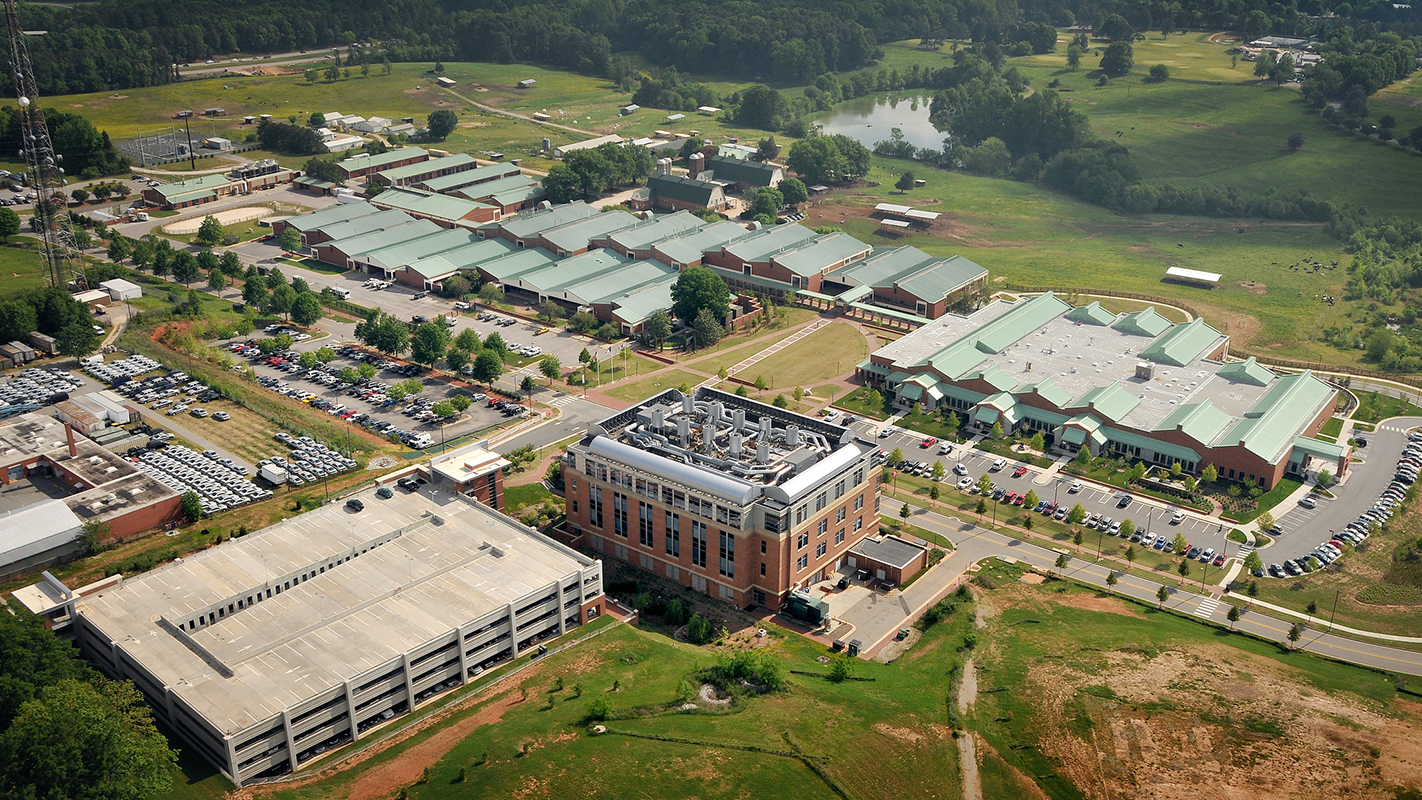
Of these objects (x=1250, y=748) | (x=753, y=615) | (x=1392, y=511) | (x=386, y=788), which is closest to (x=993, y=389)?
(x=1392, y=511)

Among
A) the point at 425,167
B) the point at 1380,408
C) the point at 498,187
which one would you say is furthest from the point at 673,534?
the point at 425,167

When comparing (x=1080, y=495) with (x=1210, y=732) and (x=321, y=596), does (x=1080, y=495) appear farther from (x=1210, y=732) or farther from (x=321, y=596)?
(x=321, y=596)

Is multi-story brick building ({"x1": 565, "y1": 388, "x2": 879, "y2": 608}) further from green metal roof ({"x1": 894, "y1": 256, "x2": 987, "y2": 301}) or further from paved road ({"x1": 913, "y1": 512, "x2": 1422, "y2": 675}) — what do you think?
green metal roof ({"x1": 894, "y1": 256, "x2": 987, "y2": 301})

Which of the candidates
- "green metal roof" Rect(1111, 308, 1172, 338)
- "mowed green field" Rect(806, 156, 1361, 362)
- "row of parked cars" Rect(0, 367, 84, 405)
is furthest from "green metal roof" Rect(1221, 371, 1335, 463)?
"row of parked cars" Rect(0, 367, 84, 405)

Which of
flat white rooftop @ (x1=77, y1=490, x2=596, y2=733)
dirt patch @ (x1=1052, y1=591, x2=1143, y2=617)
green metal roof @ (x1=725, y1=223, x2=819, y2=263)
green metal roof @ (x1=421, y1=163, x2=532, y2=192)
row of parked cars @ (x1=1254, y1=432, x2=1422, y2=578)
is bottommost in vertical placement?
row of parked cars @ (x1=1254, y1=432, x2=1422, y2=578)

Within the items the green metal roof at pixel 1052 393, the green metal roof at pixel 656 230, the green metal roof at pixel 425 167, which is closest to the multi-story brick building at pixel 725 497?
the green metal roof at pixel 1052 393

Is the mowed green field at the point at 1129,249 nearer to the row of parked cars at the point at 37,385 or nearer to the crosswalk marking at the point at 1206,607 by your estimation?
the crosswalk marking at the point at 1206,607

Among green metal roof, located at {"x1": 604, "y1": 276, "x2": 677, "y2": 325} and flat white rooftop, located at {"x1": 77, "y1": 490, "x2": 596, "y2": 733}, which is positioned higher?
flat white rooftop, located at {"x1": 77, "y1": 490, "x2": 596, "y2": 733}
